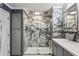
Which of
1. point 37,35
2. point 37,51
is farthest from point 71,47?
point 37,35

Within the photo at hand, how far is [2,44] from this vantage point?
11.4 ft

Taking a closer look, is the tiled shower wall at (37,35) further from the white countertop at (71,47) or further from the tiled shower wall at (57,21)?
the white countertop at (71,47)

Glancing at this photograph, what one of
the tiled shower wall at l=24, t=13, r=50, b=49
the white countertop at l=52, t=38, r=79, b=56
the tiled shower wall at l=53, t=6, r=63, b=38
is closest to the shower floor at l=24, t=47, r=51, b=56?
the tiled shower wall at l=24, t=13, r=50, b=49

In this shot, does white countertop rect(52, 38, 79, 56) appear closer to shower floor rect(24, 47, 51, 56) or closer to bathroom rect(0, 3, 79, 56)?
bathroom rect(0, 3, 79, 56)

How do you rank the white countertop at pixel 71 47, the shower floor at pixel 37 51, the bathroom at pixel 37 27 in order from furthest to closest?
the shower floor at pixel 37 51 < the bathroom at pixel 37 27 < the white countertop at pixel 71 47

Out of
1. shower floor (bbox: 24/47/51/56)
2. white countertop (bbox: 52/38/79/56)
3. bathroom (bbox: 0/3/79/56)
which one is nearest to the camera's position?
white countertop (bbox: 52/38/79/56)

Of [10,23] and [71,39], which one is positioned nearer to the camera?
[71,39]

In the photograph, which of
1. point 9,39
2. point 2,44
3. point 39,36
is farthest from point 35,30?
point 2,44

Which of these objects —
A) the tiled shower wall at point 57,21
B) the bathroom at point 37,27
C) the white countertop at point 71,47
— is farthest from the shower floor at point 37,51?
the white countertop at point 71,47

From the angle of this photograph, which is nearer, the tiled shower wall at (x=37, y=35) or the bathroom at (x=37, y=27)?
the bathroom at (x=37, y=27)

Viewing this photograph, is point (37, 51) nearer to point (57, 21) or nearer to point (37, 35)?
point (37, 35)

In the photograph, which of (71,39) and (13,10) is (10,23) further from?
(71,39)

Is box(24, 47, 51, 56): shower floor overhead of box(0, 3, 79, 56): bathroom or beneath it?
beneath

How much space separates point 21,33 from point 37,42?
1439 millimetres
